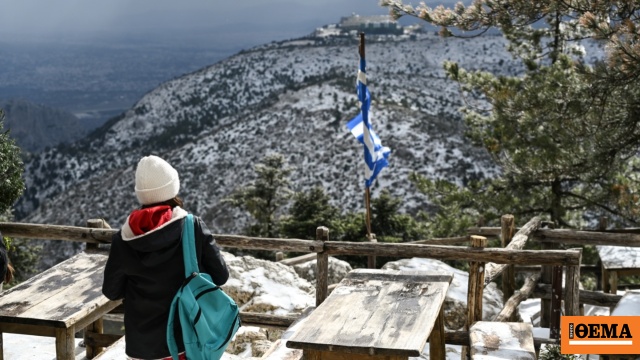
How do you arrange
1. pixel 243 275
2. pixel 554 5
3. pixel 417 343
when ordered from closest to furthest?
pixel 417 343 < pixel 554 5 < pixel 243 275

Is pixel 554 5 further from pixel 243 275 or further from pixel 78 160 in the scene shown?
pixel 78 160

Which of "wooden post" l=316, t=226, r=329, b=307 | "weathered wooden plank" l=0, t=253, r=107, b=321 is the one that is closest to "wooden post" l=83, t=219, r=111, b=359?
"weathered wooden plank" l=0, t=253, r=107, b=321

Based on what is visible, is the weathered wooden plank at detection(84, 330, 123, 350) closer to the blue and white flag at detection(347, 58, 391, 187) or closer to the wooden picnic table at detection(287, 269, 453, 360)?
the wooden picnic table at detection(287, 269, 453, 360)

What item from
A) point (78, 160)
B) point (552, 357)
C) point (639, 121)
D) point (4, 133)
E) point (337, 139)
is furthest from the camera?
point (78, 160)

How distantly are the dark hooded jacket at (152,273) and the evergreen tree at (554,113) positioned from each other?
5417mm

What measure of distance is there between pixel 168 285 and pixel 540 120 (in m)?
9.74

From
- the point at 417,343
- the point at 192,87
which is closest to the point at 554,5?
the point at 417,343

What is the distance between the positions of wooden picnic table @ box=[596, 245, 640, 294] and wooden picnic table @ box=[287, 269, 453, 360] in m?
5.40

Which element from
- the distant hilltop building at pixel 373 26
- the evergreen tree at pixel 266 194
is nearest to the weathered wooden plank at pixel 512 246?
the evergreen tree at pixel 266 194

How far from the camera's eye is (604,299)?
9.43 meters

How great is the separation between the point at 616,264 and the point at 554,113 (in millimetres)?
2367

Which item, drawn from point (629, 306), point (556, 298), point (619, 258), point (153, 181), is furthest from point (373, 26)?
point (153, 181)

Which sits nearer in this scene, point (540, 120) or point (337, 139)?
point (540, 120)

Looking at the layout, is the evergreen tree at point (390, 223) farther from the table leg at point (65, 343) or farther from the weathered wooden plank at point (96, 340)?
the table leg at point (65, 343)
